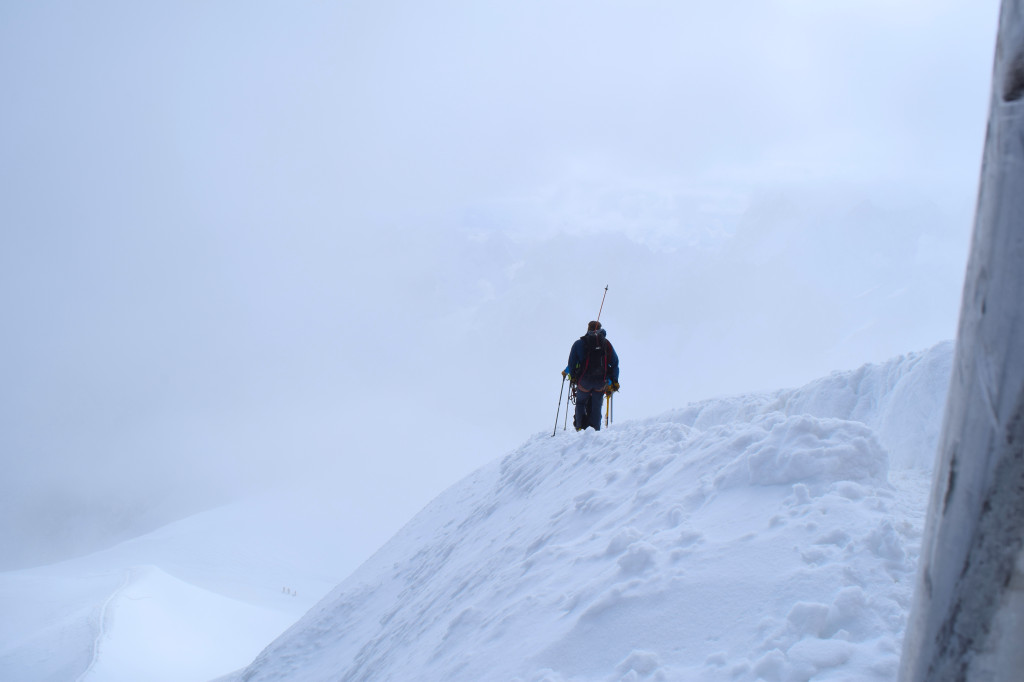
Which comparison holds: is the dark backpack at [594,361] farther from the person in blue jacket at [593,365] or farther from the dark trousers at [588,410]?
the dark trousers at [588,410]

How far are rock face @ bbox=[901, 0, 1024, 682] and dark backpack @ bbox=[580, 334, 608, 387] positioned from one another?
31.6ft

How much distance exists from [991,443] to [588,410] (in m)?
10.6

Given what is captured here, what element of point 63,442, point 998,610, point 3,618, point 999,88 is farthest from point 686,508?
point 63,442

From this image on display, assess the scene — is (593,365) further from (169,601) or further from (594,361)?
(169,601)

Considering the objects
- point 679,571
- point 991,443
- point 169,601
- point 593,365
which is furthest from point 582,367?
point 169,601

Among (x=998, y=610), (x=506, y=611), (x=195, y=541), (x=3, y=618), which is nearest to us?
(x=998, y=610)

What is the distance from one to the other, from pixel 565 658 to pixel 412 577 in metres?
6.13

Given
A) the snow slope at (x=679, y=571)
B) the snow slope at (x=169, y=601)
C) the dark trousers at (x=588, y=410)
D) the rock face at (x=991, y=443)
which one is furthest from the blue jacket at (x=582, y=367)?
the snow slope at (x=169, y=601)

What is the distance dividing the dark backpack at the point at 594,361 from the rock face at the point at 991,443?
9.64 metres

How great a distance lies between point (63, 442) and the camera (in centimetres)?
14275

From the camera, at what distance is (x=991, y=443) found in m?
1.76

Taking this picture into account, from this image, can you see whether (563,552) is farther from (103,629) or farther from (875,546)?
(103,629)

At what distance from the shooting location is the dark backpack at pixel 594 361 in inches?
455

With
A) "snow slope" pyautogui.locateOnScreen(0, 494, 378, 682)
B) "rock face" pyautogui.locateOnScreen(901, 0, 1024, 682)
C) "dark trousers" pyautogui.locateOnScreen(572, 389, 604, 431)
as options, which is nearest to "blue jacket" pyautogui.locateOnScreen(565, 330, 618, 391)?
"dark trousers" pyautogui.locateOnScreen(572, 389, 604, 431)
